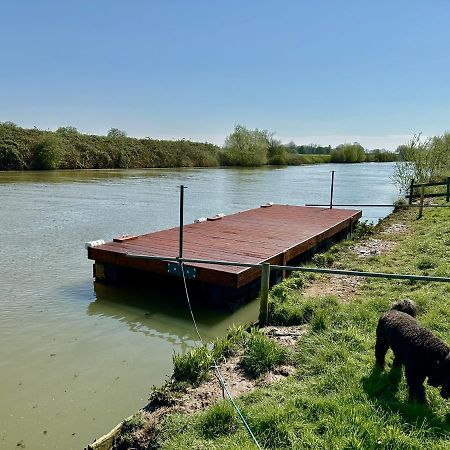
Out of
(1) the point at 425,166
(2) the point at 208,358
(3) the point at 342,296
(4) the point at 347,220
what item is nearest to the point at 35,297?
(2) the point at 208,358

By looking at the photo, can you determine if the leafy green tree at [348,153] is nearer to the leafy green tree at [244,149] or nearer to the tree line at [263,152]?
the tree line at [263,152]

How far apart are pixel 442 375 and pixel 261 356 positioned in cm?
162

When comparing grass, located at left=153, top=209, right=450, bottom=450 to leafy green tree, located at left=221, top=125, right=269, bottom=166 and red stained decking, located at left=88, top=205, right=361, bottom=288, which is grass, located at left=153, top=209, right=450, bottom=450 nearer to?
red stained decking, located at left=88, top=205, right=361, bottom=288

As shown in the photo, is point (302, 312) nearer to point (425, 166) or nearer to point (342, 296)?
point (342, 296)

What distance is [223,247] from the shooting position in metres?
7.98

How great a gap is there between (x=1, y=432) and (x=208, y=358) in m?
1.89

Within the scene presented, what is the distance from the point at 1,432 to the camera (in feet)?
11.8

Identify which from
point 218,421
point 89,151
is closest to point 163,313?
point 218,421

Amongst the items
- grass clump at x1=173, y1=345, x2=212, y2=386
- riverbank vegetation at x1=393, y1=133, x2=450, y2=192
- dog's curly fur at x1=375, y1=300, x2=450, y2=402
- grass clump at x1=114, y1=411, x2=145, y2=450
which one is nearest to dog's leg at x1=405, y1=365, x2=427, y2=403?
dog's curly fur at x1=375, y1=300, x2=450, y2=402

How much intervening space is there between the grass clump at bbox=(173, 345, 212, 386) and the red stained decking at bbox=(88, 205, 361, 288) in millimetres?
2225

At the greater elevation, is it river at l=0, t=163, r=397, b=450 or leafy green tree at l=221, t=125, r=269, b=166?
leafy green tree at l=221, t=125, r=269, b=166

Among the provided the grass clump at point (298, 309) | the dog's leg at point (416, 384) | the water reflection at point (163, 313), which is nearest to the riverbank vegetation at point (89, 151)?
the water reflection at point (163, 313)

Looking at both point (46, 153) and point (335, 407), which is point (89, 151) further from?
point (335, 407)

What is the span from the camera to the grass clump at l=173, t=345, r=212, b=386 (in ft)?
12.7
